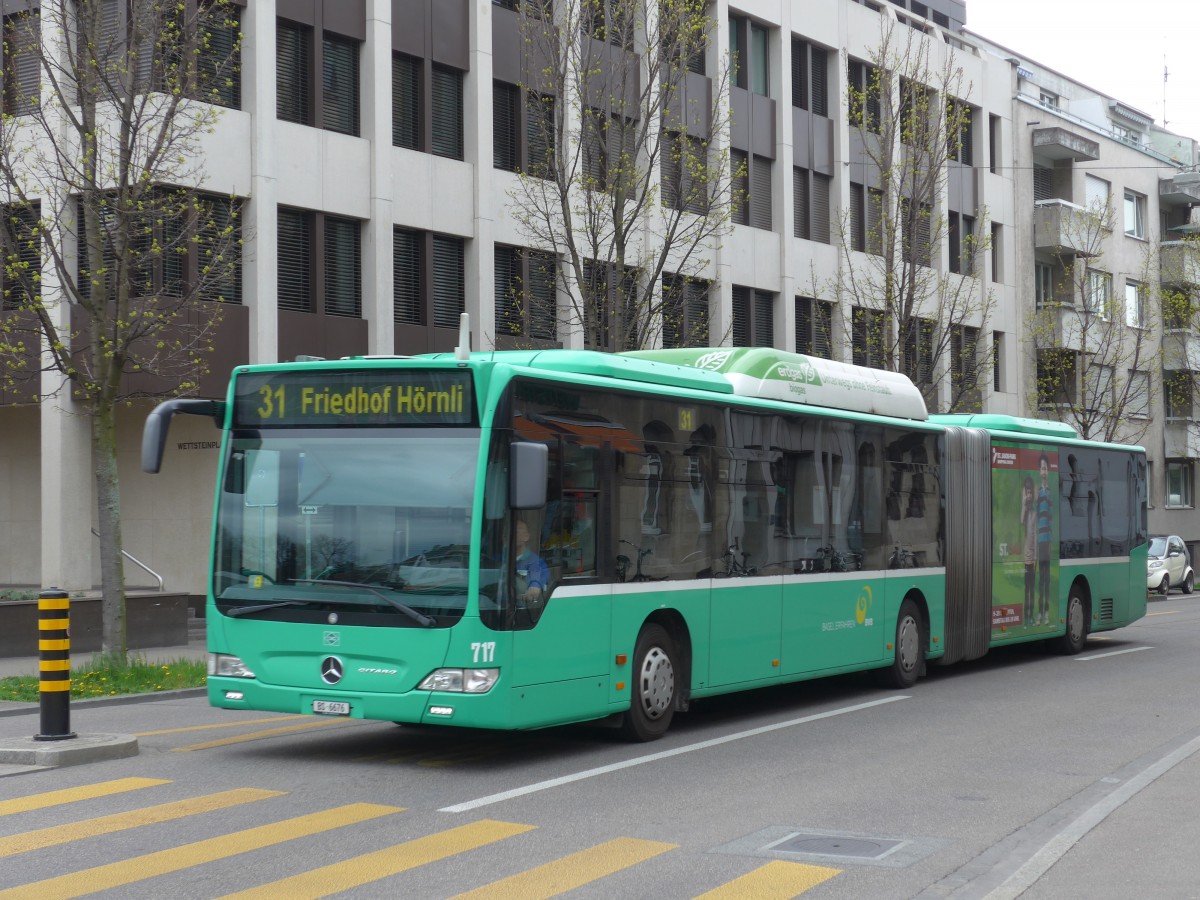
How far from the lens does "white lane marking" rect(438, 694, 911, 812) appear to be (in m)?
9.00

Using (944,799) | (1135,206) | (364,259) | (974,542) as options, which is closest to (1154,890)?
(944,799)

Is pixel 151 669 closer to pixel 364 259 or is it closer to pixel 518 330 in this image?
pixel 364 259

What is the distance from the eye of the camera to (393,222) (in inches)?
1051

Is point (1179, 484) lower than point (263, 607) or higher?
higher

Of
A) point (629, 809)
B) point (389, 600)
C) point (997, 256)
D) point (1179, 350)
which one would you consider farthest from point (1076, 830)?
point (1179, 350)

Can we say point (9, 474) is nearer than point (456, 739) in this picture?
No

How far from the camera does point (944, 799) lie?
930cm

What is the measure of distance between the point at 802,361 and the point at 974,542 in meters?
4.51

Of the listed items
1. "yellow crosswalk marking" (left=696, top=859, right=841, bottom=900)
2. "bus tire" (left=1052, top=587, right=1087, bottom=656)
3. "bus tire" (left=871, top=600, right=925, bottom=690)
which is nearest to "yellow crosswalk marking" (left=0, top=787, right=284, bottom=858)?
"yellow crosswalk marking" (left=696, top=859, right=841, bottom=900)

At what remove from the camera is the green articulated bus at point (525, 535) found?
10039 millimetres

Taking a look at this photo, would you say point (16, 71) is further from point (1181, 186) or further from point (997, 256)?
point (1181, 186)

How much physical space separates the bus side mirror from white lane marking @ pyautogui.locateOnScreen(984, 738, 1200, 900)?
3.73 m

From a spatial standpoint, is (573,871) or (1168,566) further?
(1168,566)

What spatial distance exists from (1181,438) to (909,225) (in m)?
28.2
